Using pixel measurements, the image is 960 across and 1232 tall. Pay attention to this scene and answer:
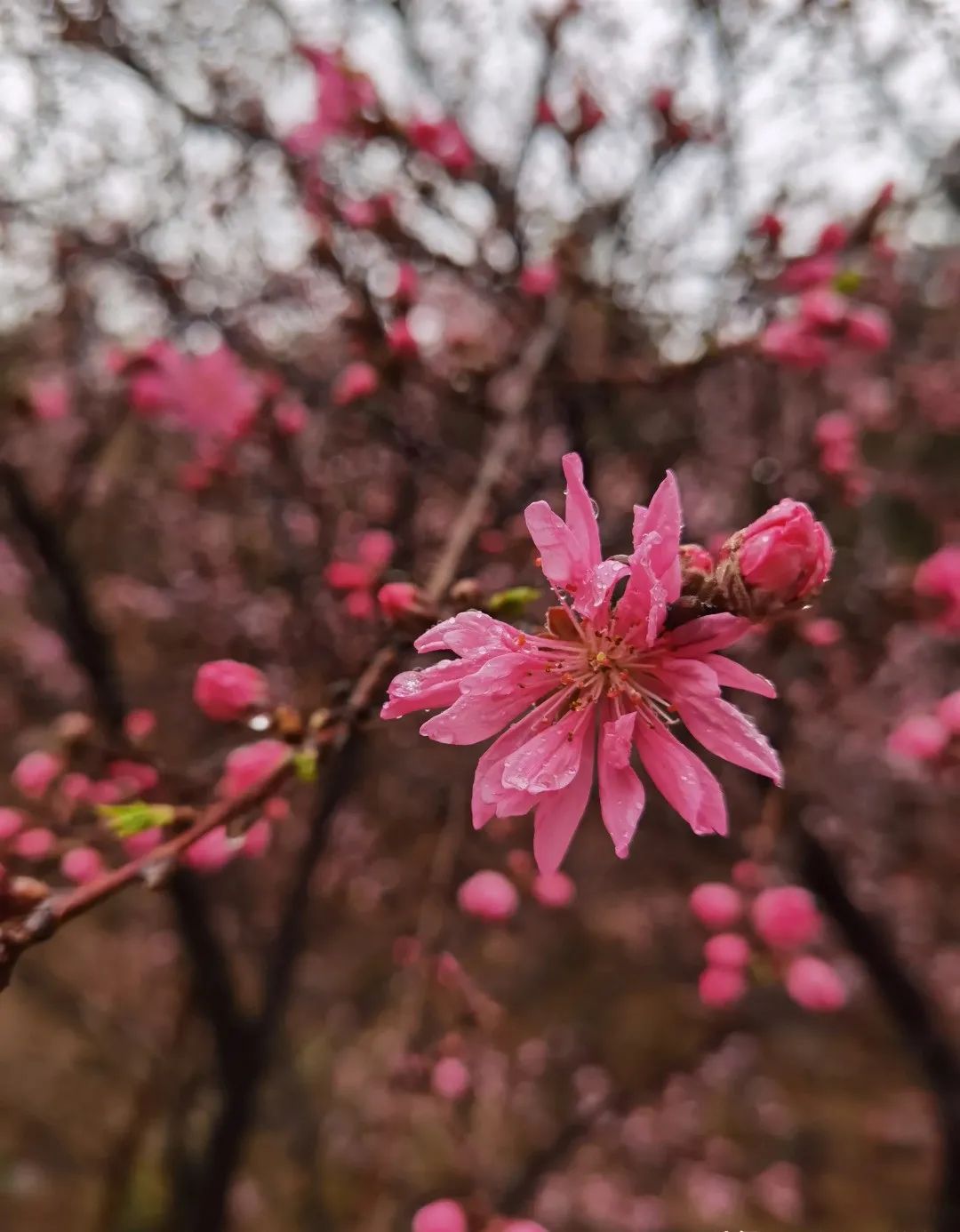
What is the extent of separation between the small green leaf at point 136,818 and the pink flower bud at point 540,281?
2532 millimetres

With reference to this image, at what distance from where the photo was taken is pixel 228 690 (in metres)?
1.29

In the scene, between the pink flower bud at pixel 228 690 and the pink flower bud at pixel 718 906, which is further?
the pink flower bud at pixel 718 906

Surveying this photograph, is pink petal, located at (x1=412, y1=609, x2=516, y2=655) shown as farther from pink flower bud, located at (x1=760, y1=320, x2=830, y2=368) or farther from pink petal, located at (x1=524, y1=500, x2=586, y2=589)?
pink flower bud, located at (x1=760, y1=320, x2=830, y2=368)

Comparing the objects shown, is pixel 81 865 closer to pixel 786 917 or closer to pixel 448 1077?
pixel 448 1077

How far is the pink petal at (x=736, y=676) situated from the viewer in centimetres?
88

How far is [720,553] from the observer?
2.99 feet

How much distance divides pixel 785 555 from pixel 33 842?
5.70ft

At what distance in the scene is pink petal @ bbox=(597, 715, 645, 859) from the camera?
3.02ft

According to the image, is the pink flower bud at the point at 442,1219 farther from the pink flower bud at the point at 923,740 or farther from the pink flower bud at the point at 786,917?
the pink flower bud at the point at 923,740

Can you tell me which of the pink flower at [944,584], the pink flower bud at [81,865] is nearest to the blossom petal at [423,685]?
the pink flower bud at [81,865]

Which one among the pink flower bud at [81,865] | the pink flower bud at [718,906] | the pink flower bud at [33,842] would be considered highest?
the pink flower bud at [33,842]

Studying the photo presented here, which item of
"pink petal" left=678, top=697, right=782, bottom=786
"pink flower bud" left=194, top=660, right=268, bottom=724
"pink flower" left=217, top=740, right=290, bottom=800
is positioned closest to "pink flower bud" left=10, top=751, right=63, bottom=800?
"pink flower" left=217, top=740, right=290, bottom=800

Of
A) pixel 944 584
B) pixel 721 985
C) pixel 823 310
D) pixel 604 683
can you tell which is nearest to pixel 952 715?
pixel 944 584

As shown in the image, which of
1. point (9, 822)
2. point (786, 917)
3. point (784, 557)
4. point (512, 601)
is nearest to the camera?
point (784, 557)
